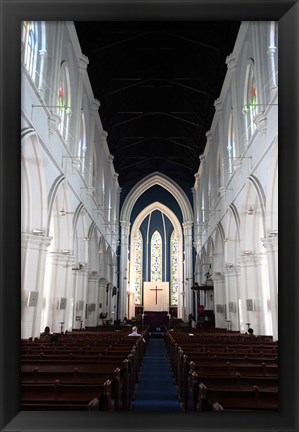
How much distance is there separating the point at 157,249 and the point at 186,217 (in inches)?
282

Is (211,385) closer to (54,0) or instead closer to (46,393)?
(46,393)

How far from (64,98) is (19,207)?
13.8 meters

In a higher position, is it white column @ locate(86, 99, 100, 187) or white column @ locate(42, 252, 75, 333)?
white column @ locate(86, 99, 100, 187)

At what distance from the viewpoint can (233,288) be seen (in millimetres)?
19859

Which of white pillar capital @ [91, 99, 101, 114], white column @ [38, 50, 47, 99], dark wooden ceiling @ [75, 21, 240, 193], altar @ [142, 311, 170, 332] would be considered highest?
dark wooden ceiling @ [75, 21, 240, 193]

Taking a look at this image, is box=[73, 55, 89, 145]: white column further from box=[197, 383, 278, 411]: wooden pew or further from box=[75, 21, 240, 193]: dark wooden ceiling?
box=[197, 383, 278, 411]: wooden pew

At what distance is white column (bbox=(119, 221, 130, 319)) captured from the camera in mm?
35875

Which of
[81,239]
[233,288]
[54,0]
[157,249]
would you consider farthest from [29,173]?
[157,249]

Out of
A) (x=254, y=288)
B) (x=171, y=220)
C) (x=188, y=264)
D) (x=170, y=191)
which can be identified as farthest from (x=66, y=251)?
(x=171, y=220)

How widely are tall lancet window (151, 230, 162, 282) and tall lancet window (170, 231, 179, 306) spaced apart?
3.66ft

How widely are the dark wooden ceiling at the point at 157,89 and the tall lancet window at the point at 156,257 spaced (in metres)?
8.94

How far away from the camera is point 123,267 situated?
36.8m

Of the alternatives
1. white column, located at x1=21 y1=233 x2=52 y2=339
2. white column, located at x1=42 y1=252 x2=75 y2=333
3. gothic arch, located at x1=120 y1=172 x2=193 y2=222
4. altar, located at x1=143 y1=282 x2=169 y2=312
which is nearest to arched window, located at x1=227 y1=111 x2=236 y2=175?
white column, located at x1=42 y1=252 x2=75 y2=333

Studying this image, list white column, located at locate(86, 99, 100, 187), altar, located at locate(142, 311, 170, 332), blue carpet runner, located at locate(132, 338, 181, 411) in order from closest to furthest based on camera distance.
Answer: blue carpet runner, located at locate(132, 338, 181, 411)
white column, located at locate(86, 99, 100, 187)
altar, located at locate(142, 311, 170, 332)
